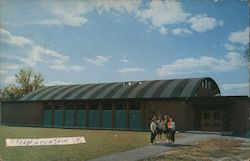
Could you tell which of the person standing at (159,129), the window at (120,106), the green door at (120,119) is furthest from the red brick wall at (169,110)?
the person standing at (159,129)

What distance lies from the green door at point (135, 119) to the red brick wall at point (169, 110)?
2.17ft

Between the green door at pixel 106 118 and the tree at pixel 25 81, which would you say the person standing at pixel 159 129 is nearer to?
the tree at pixel 25 81

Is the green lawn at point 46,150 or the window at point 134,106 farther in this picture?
the window at point 134,106

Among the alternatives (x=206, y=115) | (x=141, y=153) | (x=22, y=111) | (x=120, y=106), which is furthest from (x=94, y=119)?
(x=141, y=153)

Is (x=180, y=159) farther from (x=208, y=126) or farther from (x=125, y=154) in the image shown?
(x=208, y=126)

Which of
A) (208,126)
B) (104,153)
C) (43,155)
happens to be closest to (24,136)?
(43,155)

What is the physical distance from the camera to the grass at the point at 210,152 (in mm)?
15336

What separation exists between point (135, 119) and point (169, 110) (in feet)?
8.29

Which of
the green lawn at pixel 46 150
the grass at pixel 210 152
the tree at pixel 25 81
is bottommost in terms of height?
the grass at pixel 210 152

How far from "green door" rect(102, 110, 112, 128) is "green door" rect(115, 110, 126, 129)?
21.0 inches

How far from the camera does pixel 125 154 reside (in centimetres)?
1570

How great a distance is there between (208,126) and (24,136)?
1723 centimetres

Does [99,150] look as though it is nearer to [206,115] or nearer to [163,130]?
[163,130]

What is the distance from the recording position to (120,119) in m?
27.9
